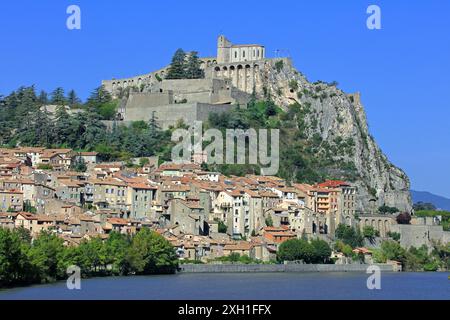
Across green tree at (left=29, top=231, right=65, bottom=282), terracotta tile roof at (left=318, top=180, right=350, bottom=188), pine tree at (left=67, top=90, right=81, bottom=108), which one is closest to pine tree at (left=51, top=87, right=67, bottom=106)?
pine tree at (left=67, top=90, right=81, bottom=108)

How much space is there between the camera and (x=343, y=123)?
9075 centimetres

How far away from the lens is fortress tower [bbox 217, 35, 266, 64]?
317 ft

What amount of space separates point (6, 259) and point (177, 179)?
93.7ft

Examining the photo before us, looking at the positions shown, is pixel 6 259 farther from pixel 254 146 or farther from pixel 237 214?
pixel 254 146

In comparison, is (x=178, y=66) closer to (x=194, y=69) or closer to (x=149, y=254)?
(x=194, y=69)

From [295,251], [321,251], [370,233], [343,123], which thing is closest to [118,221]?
[295,251]

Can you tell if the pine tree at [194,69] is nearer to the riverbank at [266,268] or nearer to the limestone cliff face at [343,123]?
the limestone cliff face at [343,123]

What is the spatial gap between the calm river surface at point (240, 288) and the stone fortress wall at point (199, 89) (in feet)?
93.4

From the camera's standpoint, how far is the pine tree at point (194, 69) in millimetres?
95625

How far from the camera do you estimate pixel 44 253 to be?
166 feet
